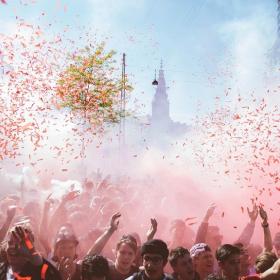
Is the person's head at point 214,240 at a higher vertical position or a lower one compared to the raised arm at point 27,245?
lower

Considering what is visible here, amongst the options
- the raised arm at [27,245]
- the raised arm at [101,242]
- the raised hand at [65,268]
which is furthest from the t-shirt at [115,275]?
the raised arm at [27,245]

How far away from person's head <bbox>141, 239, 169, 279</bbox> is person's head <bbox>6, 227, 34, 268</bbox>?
131 centimetres

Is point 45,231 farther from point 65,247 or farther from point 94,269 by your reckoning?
point 94,269

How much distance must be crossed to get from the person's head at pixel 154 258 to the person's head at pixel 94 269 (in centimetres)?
46

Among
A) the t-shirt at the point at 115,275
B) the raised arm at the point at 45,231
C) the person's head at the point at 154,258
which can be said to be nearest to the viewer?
the person's head at the point at 154,258

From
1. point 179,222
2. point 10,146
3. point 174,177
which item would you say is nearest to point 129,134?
point 10,146

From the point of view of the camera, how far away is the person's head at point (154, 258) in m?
4.23

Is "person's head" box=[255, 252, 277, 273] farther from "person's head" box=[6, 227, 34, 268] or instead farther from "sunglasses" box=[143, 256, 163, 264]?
"person's head" box=[6, 227, 34, 268]

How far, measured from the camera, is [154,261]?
14.0 feet

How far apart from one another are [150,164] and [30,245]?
26.4 meters

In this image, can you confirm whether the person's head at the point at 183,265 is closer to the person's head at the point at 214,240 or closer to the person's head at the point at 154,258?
the person's head at the point at 154,258

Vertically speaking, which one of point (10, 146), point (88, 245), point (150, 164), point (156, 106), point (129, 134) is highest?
point (156, 106)

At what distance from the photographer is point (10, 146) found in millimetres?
47062

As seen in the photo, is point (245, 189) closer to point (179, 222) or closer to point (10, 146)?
point (179, 222)
